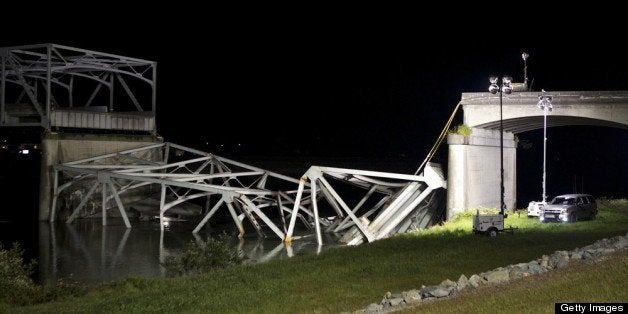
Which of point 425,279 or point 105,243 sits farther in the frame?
point 105,243

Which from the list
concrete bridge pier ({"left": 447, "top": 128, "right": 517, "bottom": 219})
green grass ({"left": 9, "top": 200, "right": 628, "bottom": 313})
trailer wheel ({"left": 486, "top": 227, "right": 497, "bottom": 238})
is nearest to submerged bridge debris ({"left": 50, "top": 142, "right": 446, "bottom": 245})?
concrete bridge pier ({"left": 447, "top": 128, "right": 517, "bottom": 219})

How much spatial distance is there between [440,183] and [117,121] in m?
32.4

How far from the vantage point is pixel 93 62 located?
59.3 metres

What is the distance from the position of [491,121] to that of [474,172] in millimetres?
3356

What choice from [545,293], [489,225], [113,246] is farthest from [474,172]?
[545,293]

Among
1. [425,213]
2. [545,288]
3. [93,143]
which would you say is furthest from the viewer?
[93,143]

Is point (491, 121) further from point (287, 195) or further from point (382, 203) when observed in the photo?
point (287, 195)

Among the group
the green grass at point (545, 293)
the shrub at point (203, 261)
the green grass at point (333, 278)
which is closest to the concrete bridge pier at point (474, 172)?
the green grass at point (333, 278)

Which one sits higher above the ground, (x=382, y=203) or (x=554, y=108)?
(x=554, y=108)

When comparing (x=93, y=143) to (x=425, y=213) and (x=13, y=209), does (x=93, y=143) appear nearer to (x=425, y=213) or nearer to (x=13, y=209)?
(x=13, y=209)

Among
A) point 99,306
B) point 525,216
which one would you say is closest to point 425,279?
point 99,306

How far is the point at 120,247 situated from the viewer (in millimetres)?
38812

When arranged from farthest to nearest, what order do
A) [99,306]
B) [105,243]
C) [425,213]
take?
1. [425,213]
2. [105,243]
3. [99,306]

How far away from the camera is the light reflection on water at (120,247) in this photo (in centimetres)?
3118
